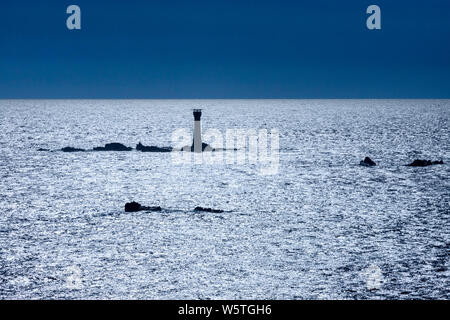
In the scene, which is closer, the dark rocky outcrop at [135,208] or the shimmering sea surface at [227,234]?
the shimmering sea surface at [227,234]

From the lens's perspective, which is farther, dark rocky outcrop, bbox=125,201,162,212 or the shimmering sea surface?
dark rocky outcrop, bbox=125,201,162,212

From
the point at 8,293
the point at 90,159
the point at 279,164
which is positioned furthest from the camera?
the point at 90,159

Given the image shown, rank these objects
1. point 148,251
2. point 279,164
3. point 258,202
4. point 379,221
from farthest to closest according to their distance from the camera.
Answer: point 279,164, point 258,202, point 379,221, point 148,251

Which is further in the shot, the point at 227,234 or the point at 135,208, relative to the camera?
the point at 135,208

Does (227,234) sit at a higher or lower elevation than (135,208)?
lower

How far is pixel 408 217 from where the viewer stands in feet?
46.2
